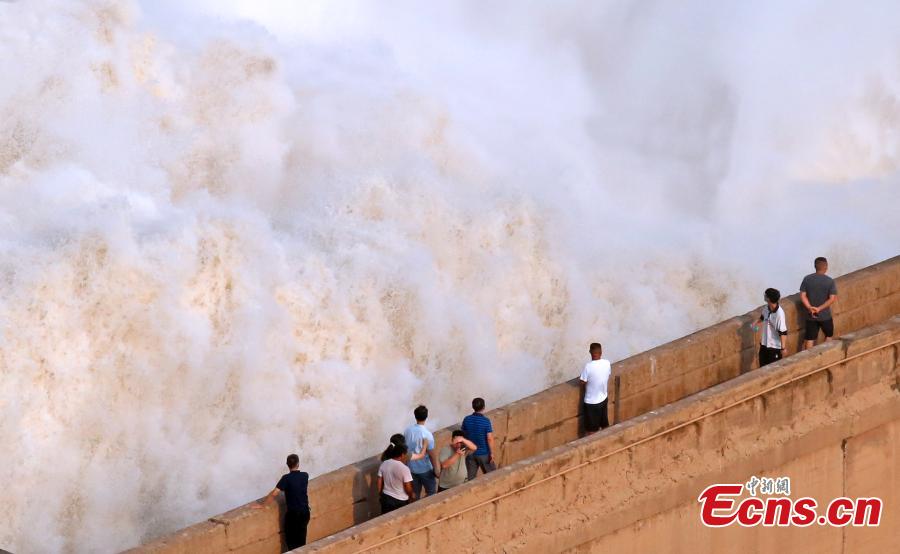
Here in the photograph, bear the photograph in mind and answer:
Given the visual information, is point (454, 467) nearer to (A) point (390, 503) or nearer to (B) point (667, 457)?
(A) point (390, 503)

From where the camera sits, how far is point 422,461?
43.0 feet

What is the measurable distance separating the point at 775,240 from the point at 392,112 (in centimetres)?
523

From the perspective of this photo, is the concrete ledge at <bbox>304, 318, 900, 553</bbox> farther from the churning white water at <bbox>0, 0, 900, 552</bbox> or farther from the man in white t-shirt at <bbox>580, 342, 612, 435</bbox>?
the churning white water at <bbox>0, 0, 900, 552</bbox>

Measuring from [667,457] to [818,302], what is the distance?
8.89ft

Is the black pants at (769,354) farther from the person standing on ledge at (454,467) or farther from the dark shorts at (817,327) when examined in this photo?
the person standing on ledge at (454,467)

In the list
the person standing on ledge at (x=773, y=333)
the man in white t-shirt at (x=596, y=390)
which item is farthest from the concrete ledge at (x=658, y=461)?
the man in white t-shirt at (x=596, y=390)

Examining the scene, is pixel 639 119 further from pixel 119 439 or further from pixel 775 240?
pixel 119 439

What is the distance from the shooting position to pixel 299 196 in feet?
64.5

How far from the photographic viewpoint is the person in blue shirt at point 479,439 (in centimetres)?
1340

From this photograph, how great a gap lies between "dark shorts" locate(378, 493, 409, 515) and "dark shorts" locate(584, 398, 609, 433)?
2.29 meters

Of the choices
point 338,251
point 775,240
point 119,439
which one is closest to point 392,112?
point 338,251

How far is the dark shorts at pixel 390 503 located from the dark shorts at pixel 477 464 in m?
0.81

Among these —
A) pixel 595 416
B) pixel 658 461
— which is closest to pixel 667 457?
pixel 658 461

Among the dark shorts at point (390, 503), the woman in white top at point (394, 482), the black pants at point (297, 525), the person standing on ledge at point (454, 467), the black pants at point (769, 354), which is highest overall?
the black pants at point (769, 354)
